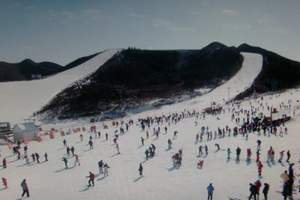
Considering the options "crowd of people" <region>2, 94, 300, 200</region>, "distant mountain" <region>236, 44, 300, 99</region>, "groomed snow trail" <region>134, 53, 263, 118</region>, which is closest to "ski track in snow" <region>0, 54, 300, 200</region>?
"crowd of people" <region>2, 94, 300, 200</region>

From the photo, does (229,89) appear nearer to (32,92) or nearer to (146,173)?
(32,92)

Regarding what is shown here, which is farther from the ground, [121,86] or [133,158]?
[121,86]

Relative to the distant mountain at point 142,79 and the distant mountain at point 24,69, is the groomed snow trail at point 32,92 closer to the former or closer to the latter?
the distant mountain at point 142,79

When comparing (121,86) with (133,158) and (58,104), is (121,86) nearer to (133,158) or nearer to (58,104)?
(58,104)

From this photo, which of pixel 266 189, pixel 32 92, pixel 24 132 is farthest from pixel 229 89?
pixel 266 189

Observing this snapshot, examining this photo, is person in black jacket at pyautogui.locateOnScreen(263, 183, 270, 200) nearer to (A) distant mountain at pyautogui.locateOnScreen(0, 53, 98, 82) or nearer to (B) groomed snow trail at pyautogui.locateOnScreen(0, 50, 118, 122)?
(B) groomed snow trail at pyautogui.locateOnScreen(0, 50, 118, 122)

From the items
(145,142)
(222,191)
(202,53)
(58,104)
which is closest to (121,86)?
(58,104)
